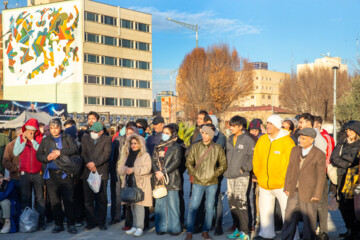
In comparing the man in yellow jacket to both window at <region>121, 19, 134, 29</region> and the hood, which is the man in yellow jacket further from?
window at <region>121, 19, 134, 29</region>

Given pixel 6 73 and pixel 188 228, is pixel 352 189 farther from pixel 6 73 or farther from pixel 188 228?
pixel 6 73

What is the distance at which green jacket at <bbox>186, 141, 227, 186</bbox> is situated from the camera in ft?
24.1

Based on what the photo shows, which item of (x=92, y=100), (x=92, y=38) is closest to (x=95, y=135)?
(x=92, y=100)

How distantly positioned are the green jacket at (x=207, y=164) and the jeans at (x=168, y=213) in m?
0.56

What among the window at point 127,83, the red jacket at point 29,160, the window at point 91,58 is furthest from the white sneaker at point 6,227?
the window at point 127,83

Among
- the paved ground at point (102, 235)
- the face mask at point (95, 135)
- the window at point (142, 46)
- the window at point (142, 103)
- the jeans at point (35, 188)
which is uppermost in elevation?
the window at point (142, 46)

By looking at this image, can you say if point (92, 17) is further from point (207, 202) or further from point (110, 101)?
point (207, 202)

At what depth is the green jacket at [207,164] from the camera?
24.1 ft

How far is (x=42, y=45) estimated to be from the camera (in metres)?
67.9

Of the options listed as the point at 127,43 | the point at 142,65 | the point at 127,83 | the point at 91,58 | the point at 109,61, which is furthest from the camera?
the point at 142,65


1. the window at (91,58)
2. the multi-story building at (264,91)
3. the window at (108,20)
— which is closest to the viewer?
the window at (91,58)

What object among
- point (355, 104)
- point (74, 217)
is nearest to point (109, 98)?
point (355, 104)

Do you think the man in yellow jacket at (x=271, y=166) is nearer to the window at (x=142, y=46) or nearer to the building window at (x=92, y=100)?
the building window at (x=92, y=100)

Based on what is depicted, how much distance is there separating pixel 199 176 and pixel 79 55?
61392 millimetres
